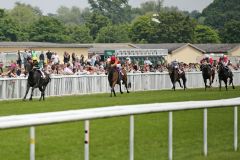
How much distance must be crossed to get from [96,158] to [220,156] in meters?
2.16

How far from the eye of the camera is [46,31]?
79.2 metres

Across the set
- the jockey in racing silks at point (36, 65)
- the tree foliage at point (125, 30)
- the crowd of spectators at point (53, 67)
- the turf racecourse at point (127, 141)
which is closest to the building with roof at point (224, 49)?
the tree foliage at point (125, 30)

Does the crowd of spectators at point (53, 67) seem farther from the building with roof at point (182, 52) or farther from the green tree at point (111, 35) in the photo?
the green tree at point (111, 35)

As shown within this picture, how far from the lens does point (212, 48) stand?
3182 inches

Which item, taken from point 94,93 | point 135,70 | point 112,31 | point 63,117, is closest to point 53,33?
point 112,31

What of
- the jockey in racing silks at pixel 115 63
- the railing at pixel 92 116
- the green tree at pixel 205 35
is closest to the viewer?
the railing at pixel 92 116

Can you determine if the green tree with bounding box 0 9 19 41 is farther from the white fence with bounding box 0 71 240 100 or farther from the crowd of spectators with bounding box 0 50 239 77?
the white fence with bounding box 0 71 240 100

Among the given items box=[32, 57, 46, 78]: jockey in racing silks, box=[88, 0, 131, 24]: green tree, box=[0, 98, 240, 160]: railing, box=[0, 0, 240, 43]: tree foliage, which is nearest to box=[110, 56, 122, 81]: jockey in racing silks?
box=[32, 57, 46, 78]: jockey in racing silks

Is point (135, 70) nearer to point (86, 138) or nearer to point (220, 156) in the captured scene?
point (220, 156)

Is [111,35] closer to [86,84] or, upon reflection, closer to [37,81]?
[86,84]

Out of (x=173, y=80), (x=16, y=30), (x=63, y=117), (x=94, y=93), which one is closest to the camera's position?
(x=63, y=117)

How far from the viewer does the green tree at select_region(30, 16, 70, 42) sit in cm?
7856

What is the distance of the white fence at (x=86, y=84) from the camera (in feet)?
94.1

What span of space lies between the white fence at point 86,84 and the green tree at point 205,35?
53.9 metres
